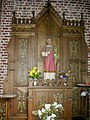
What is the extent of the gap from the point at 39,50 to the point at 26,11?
121cm

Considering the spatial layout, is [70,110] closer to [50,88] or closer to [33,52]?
[50,88]

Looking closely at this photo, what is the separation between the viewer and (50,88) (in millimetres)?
6875

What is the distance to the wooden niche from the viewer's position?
24.2 feet

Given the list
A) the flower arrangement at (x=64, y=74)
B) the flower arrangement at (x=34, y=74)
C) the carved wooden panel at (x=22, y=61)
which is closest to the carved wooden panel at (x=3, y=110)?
the flower arrangement at (x=34, y=74)

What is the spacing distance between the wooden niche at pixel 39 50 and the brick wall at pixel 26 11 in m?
0.19

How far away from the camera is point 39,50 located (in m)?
7.62

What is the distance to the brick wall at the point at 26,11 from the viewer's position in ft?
24.9

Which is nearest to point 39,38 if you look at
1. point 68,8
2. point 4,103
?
point 68,8

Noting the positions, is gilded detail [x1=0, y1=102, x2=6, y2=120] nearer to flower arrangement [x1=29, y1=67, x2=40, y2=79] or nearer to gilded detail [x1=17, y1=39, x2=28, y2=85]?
flower arrangement [x1=29, y1=67, x2=40, y2=79]

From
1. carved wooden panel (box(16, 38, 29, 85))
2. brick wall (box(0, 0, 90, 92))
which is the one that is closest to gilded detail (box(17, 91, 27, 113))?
carved wooden panel (box(16, 38, 29, 85))

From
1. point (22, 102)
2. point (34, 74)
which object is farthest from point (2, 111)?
point (34, 74)

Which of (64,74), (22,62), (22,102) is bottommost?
(22,102)

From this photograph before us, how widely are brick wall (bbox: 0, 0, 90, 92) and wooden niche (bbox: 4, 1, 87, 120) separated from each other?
19 cm

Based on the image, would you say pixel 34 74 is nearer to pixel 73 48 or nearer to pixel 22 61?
pixel 22 61
